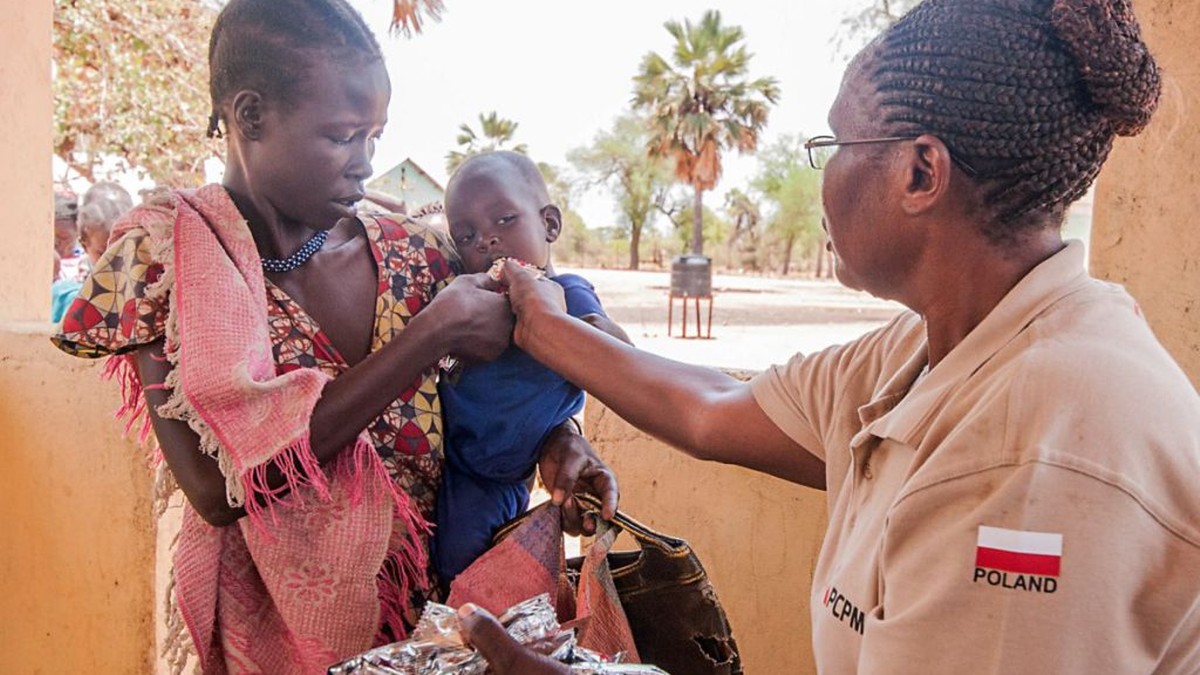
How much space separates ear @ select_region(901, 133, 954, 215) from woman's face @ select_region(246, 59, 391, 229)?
0.90 m

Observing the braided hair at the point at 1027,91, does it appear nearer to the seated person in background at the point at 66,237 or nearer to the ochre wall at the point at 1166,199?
the ochre wall at the point at 1166,199

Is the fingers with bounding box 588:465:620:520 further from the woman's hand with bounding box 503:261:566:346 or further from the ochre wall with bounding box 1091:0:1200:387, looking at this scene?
the ochre wall with bounding box 1091:0:1200:387

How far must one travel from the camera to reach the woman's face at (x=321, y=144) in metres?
1.61

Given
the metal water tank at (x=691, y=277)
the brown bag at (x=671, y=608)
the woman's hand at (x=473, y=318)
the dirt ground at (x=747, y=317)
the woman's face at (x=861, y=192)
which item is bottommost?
the dirt ground at (x=747, y=317)

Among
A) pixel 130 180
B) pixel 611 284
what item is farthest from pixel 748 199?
pixel 130 180

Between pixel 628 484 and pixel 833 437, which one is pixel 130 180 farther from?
pixel 833 437

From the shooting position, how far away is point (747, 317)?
23938 millimetres

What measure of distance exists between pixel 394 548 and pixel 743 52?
29854 millimetres

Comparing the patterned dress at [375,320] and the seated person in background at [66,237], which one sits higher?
the patterned dress at [375,320]

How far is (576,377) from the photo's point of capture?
6.23 ft

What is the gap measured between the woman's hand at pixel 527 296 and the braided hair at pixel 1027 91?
806 millimetres

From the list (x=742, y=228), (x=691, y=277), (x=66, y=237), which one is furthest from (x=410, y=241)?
(x=742, y=228)

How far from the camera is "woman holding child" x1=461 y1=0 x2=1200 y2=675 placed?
1.03 metres

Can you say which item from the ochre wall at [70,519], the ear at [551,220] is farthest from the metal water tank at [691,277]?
the ear at [551,220]
